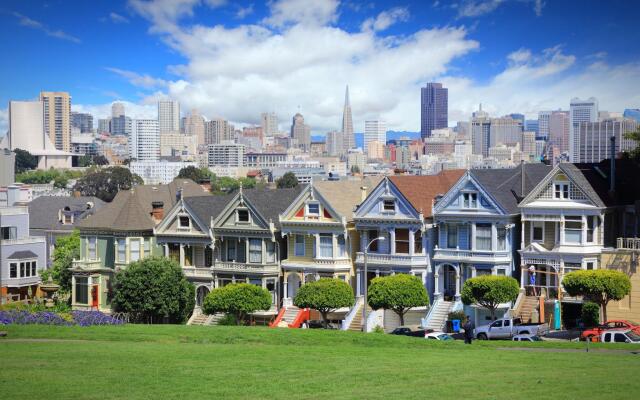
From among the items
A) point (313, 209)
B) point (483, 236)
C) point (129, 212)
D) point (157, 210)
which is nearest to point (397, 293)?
point (483, 236)

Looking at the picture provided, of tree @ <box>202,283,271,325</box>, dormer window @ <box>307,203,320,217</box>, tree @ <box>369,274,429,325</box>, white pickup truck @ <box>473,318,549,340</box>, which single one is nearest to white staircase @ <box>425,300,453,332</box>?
tree @ <box>369,274,429,325</box>

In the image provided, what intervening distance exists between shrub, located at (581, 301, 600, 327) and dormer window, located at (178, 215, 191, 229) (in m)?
27.1

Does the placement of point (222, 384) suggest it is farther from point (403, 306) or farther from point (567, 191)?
point (567, 191)

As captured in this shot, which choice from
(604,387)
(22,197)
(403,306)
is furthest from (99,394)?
(22,197)

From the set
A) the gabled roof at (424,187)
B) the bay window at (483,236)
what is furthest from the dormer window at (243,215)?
the bay window at (483,236)

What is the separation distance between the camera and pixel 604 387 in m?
28.2

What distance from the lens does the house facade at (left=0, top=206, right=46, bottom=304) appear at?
273ft

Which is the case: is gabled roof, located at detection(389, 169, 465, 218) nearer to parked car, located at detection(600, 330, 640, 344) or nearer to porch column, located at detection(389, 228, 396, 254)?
porch column, located at detection(389, 228, 396, 254)

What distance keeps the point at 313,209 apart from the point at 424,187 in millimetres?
7030

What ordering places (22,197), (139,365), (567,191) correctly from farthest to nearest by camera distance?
1. (22,197)
2. (567,191)
3. (139,365)

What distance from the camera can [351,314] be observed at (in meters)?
58.0

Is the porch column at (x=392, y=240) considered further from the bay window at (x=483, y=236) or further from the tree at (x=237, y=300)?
the tree at (x=237, y=300)

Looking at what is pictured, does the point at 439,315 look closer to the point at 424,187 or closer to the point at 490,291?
the point at 490,291

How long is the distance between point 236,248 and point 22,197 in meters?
41.5
